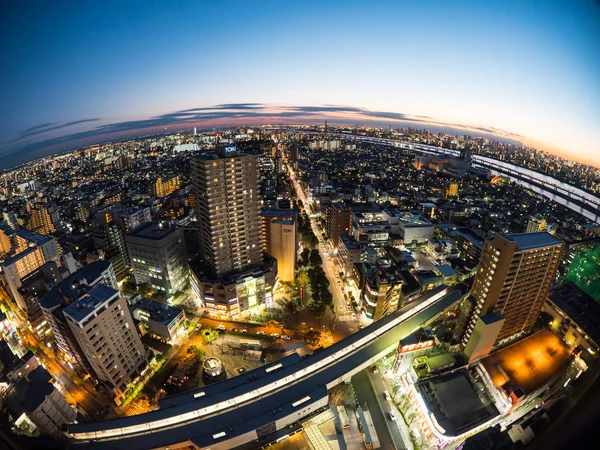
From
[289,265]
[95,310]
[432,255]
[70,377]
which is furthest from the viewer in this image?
[432,255]

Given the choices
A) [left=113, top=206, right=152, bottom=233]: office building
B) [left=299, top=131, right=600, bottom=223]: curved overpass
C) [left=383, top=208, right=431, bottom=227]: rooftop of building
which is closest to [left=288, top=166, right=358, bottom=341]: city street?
[left=383, top=208, right=431, bottom=227]: rooftop of building

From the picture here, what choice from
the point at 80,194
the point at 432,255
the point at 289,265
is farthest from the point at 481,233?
the point at 80,194

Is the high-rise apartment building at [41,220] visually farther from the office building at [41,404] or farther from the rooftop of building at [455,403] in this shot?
the rooftop of building at [455,403]

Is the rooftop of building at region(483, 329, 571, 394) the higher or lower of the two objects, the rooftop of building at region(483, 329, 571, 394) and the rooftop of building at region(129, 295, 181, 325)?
the higher

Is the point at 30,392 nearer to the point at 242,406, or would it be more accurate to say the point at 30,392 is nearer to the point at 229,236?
the point at 242,406

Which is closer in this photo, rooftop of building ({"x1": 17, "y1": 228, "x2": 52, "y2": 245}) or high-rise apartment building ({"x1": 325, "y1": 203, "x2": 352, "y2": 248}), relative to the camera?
rooftop of building ({"x1": 17, "y1": 228, "x2": 52, "y2": 245})

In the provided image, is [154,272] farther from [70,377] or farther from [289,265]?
[289,265]

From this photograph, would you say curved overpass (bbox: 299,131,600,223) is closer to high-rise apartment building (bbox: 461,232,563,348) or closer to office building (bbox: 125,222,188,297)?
high-rise apartment building (bbox: 461,232,563,348)
